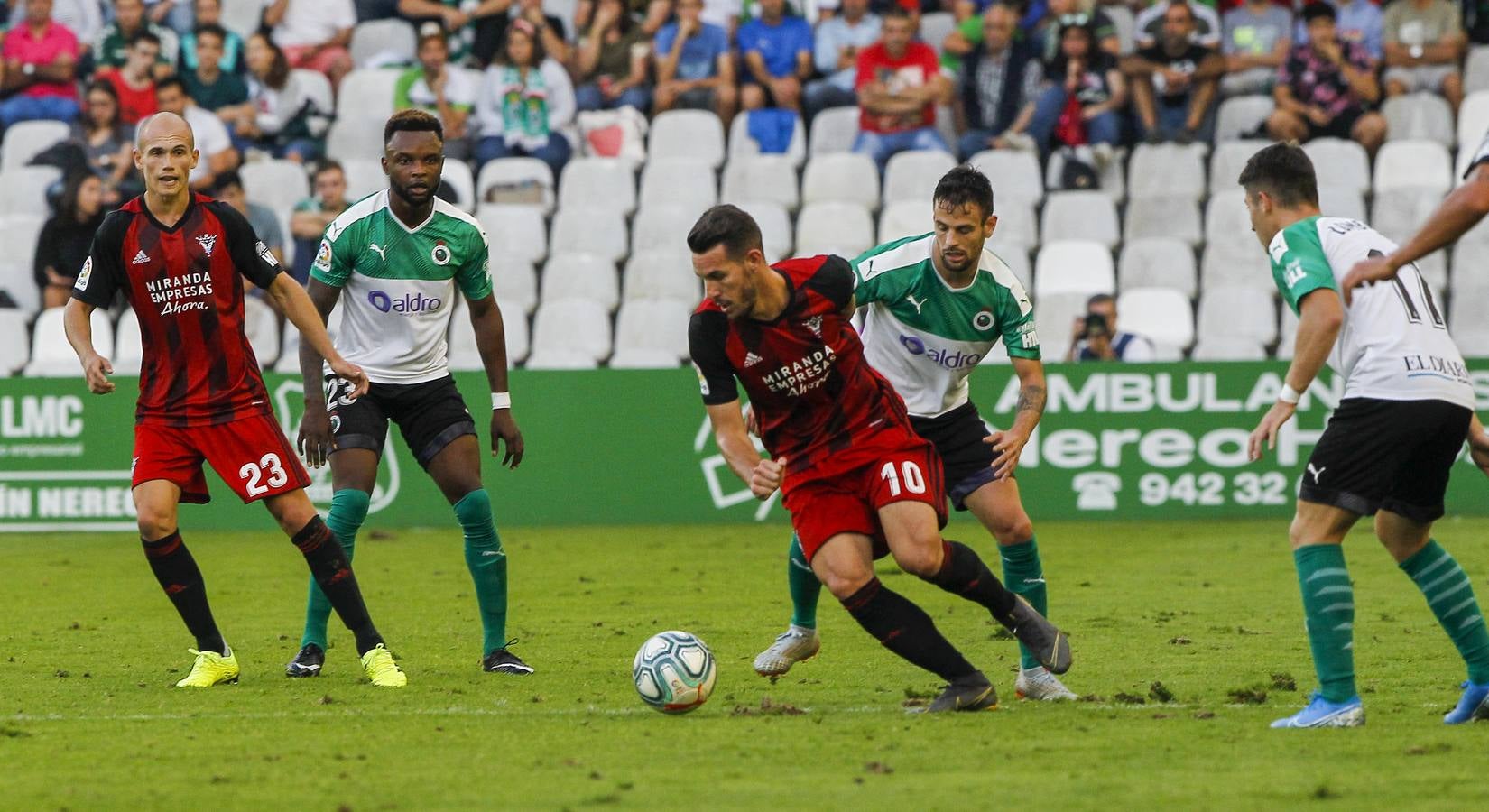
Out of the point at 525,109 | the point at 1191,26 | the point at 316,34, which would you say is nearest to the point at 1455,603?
A: the point at 1191,26

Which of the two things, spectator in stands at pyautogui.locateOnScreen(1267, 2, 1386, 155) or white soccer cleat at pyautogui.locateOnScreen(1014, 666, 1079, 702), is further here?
spectator in stands at pyautogui.locateOnScreen(1267, 2, 1386, 155)

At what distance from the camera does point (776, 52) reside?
18344 millimetres

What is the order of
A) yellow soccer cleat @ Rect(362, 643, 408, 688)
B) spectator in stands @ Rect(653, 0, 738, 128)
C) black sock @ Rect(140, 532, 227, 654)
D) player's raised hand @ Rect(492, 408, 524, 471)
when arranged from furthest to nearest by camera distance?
spectator in stands @ Rect(653, 0, 738, 128) < player's raised hand @ Rect(492, 408, 524, 471) < black sock @ Rect(140, 532, 227, 654) < yellow soccer cleat @ Rect(362, 643, 408, 688)

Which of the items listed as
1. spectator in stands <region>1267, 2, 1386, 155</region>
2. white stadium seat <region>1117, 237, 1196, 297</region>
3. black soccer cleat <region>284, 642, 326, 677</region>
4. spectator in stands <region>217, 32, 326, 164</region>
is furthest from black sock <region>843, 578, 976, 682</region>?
spectator in stands <region>217, 32, 326, 164</region>

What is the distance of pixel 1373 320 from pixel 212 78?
49.1ft

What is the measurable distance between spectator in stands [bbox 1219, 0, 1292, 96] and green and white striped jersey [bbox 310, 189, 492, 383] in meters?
11.9

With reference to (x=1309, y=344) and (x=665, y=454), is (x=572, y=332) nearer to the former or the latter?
(x=665, y=454)

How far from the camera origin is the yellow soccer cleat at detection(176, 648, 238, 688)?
7.30 m

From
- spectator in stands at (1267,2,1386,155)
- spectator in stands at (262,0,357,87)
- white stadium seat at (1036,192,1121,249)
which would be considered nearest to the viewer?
spectator in stands at (1267,2,1386,155)

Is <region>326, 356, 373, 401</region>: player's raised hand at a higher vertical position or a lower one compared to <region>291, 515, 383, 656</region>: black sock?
higher

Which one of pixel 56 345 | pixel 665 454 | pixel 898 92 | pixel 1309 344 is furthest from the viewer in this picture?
pixel 898 92

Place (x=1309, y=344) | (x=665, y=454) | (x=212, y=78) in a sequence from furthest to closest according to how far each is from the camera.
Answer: (x=212, y=78)
(x=665, y=454)
(x=1309, y=344)

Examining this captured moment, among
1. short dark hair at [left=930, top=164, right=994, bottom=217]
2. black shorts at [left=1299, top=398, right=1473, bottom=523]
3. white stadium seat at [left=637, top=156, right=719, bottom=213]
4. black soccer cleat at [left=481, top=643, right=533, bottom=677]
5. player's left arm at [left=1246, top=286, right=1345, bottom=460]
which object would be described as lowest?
black soccer cleat at [left=481, top=643, right=533, bottom=677]

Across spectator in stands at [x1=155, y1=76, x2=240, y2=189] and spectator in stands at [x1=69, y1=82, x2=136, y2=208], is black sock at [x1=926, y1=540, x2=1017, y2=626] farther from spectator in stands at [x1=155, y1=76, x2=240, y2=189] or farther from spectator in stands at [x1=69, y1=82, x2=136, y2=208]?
spectator in stands at [x1=69, y1=82, x2=136, y2=208]
